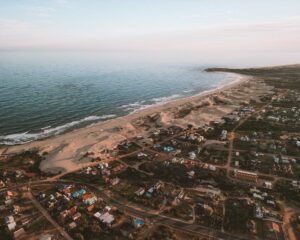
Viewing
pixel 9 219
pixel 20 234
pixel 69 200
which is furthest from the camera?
pixel 69 200

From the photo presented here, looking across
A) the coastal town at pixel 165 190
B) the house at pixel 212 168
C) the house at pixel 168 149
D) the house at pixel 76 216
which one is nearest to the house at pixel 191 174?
the coastal town at pixel 165 190

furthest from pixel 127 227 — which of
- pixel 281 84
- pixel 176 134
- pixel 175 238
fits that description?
pixel 281 84

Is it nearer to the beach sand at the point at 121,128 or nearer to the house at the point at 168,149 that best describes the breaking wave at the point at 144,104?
the beach sand at the point at 121,128

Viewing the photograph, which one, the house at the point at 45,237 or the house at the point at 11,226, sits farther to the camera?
the house at the point at 11,226

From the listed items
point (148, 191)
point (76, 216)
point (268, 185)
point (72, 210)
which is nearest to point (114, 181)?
point (148, 191)

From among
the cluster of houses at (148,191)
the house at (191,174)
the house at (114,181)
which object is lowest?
the house at (114,181)

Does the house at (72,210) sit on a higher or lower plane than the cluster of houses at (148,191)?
lower

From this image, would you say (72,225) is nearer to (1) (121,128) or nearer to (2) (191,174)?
(2) (191,174)
